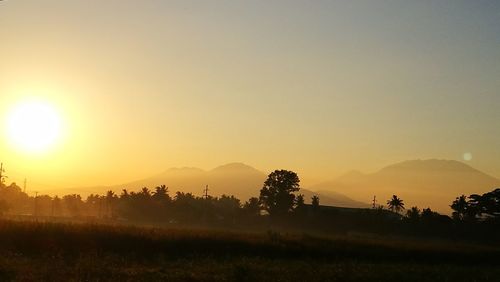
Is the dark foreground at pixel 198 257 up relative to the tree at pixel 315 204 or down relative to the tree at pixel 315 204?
down

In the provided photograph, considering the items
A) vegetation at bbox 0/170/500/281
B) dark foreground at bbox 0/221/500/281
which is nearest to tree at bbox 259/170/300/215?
vegetation at bbox 0/170/500/281

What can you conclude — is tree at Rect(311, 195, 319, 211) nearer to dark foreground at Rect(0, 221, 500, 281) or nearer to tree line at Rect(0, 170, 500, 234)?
tree line at Rect(0, 170, 500, 234)

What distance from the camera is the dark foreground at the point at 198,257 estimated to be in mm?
22281

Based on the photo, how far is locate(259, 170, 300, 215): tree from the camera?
12425 centimetres

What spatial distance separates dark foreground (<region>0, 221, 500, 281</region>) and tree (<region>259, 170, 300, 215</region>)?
73094 millimetres

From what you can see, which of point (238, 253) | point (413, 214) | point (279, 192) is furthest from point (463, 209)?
point (238, 253)

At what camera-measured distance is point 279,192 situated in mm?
126375

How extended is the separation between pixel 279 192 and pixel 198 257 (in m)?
94.2

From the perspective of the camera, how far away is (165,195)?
13450 centimetres

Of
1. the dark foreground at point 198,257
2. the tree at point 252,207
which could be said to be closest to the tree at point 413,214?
the tree at point 252,207

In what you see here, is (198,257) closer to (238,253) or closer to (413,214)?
(238,253)

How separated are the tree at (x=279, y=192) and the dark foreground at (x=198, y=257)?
73094 mm

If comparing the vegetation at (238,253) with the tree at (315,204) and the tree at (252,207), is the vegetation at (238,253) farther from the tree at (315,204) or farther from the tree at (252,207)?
the tree at (252,207)

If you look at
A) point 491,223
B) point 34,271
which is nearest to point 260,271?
point 34,271
